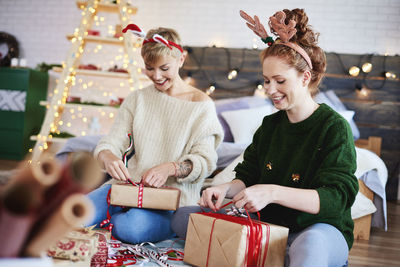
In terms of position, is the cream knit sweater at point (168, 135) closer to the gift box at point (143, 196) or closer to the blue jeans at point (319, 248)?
the gift box at point (143, 196)

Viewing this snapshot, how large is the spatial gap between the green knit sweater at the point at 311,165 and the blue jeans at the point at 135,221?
17.1 inches

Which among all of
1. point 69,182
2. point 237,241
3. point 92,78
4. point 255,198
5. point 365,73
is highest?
point 365,73

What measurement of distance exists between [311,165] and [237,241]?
1.19 feet

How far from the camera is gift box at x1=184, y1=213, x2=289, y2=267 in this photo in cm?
131

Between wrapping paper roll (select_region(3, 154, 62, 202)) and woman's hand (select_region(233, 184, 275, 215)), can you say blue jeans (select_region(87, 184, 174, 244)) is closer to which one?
woman's hand (select_region(233, 184, 275, 215))

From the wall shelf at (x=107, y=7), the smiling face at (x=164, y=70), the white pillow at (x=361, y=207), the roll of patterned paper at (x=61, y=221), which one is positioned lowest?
the white pillow at (x=361, y=207)

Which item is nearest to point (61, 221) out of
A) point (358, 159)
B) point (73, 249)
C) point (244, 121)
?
point (73, 249)

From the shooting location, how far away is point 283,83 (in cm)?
147

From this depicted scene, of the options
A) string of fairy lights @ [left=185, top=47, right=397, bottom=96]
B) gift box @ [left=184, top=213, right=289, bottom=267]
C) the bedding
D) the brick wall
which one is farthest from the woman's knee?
the brick wall

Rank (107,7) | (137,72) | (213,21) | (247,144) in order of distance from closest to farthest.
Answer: (247,144) < (137,72) < (107,7) < (213,21)

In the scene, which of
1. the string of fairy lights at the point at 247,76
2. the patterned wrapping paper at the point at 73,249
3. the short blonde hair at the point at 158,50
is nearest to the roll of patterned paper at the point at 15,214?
the patterned wrapping paper at the point at 73,249

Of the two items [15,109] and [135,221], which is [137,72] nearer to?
[15,109]

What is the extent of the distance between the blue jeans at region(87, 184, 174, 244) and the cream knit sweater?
13cm

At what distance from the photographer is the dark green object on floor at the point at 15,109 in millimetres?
5348
